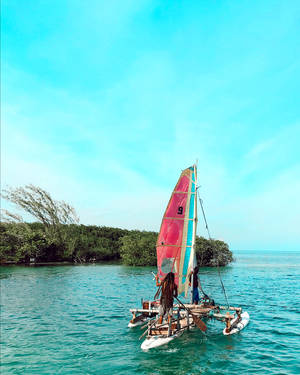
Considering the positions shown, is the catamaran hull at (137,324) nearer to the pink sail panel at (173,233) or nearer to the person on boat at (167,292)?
the pink sail panel at (173,233)

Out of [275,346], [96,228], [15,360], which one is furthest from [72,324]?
[96,228]

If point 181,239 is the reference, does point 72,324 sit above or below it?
below

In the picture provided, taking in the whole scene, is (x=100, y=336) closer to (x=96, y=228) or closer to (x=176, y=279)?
(x=176, y=279)

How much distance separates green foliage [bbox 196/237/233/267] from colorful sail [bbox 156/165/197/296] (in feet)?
162

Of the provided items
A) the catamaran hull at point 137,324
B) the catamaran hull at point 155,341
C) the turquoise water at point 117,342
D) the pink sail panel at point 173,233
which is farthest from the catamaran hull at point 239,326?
the catamaran hull at point 137,324

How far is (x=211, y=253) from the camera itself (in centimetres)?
7331

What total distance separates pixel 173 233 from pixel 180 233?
0.51m

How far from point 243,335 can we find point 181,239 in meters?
6.78

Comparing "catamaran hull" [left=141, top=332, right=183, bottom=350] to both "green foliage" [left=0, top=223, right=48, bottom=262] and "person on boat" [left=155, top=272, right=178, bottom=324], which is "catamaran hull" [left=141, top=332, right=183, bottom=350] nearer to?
"person on boat" [left=155, top=272, right=178, bottom=324]

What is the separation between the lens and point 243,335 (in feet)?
61.4

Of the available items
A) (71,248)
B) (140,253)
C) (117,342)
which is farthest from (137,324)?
(71,248)

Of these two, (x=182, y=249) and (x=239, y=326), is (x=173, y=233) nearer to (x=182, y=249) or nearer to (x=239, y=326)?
(x=182, y=249)

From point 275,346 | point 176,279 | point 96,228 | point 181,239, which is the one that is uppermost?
point 96,228

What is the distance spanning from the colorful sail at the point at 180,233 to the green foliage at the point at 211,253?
1942 inches
